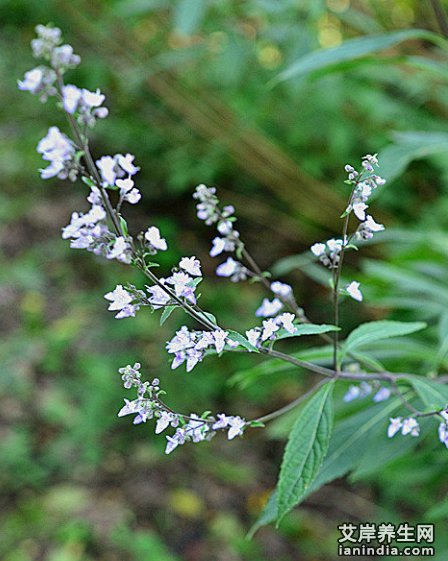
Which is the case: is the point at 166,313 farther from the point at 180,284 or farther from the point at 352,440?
the point at 352,440

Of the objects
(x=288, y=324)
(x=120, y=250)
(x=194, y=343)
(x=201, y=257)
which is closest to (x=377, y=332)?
(x=288, y=324)

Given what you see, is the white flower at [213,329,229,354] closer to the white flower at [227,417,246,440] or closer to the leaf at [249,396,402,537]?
the white flower at [227,417,246,440]

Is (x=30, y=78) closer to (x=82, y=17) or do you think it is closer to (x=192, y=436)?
(x=192, y=436)

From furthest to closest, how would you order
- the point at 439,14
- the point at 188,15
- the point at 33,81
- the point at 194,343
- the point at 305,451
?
1. the point at 188,15
2. the point at 439,14
3. the point at 305,451
4. the point at 194,343
5. the point at 33,81

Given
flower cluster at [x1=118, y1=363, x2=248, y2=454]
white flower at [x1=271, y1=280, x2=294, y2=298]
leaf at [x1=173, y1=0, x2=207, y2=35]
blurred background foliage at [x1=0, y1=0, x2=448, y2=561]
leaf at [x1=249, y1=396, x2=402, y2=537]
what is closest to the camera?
flower cluster at [x1=118, y1=363, x2=248, y2=454]

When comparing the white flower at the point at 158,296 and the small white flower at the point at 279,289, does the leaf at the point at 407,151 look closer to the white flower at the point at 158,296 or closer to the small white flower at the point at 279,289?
the small white flower at the point at 279,289

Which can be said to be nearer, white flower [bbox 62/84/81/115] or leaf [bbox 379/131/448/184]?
white flower [bbox 62/84/81/115]

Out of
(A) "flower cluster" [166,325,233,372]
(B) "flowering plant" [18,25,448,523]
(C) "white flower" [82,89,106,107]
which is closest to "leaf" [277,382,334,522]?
(B) "flowering plant" [18,25,448,523]
